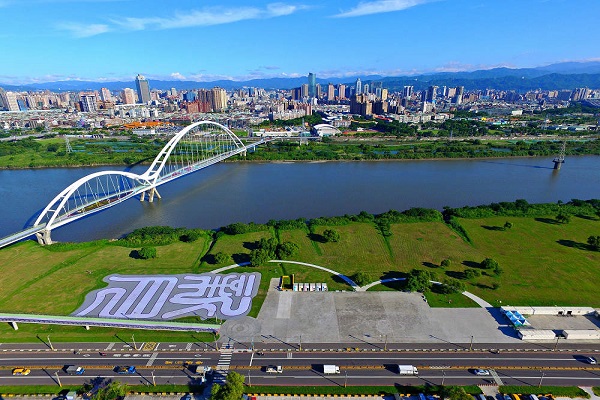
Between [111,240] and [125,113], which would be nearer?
[111,240]

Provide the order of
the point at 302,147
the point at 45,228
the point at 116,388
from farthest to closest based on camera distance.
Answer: the point at 302,147 → the point at 45,228 → the point at 116,388

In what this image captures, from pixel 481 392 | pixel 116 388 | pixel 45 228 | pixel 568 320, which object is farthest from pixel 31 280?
pixel 568 320

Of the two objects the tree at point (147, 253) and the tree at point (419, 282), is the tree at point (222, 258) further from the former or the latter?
the tree at point (419, 282)

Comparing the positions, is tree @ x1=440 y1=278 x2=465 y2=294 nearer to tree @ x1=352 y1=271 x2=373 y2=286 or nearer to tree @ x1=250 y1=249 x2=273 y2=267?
tree @ x1=352 y1=271 x2=373 y2=286

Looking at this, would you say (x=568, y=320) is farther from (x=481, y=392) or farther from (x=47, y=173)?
(x=47, y=173)

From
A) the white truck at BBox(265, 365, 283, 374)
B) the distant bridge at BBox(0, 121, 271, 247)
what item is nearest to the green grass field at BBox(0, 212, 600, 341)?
the distant bridge at BBox(0, 121, 271, 247)

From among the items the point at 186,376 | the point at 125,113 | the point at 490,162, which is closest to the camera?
the point at 186,376

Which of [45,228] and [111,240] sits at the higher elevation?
[45,228]
